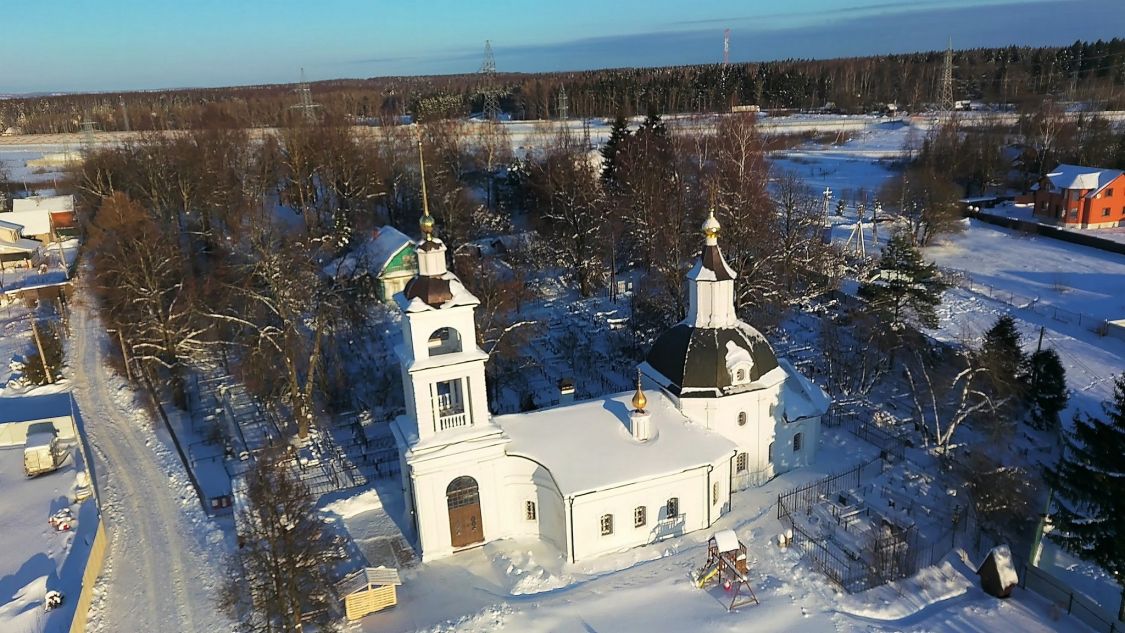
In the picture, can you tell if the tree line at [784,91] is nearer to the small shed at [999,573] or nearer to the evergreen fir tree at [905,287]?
the evergreen fir tree at [905,287]

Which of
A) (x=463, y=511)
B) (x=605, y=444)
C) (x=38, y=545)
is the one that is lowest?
(x=38, y=545)

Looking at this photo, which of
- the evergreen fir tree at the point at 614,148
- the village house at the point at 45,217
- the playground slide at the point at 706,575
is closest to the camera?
the playground slide at the point at 706,575

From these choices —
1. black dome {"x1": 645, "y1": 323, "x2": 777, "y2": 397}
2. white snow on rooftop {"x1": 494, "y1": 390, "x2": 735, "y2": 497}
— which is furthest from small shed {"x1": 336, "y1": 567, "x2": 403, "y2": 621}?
black dome {"x1": 645, "y1": 323, "x2": 777, "y2": 397}

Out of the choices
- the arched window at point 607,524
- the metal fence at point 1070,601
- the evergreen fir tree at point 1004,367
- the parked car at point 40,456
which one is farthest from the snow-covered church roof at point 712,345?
the parked car at point 40,456

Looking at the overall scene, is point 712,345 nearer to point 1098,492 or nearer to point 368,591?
point 1098,492

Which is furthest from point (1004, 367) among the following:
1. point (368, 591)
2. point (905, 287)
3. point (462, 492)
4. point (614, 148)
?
point (614, 148)
